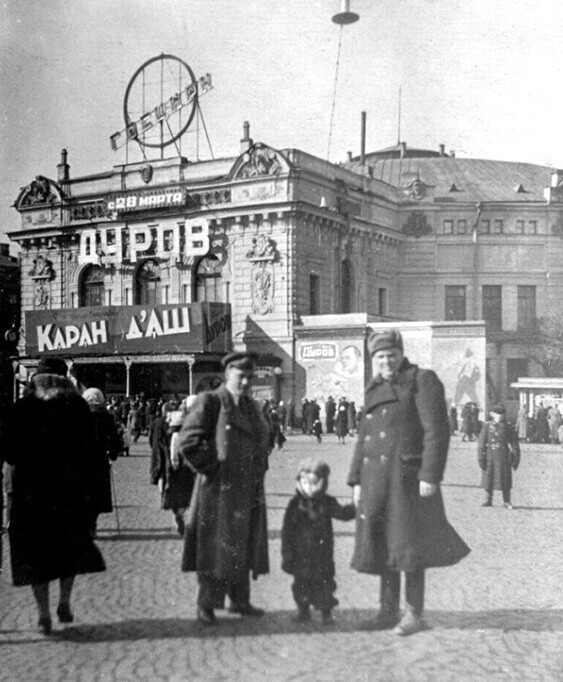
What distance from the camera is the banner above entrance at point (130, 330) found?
29328 millimetres

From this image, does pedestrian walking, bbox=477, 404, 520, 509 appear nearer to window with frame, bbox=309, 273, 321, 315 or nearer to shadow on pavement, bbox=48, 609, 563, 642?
shadow on pavement, bbox=48, 609, 563, 642

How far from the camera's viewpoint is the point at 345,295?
33.0m

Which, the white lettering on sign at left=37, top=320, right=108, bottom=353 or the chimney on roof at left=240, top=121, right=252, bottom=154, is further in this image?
the chimney on roof at left=240, top=121, right=252, bottom=154

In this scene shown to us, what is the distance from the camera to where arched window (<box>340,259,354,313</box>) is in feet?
108

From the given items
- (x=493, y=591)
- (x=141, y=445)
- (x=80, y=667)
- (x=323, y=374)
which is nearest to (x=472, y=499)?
(x=493, y=591)

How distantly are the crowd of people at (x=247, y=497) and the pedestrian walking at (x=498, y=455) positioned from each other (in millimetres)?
5852

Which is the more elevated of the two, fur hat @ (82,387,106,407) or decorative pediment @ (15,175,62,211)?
decorative pediment @ (15,175,62,211)

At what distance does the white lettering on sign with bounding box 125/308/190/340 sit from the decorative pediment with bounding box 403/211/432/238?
12.7 m

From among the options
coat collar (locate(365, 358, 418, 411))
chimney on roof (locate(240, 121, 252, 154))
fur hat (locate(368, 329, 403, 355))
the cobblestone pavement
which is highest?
chimney on roof (locate(240, 121, 252, 154))

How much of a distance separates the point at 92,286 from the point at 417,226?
14528 millimetres

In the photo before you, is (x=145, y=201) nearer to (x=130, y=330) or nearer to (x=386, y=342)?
(x=130, y=330)

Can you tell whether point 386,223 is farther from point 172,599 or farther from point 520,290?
point 172,599

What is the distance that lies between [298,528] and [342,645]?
2.55 ft

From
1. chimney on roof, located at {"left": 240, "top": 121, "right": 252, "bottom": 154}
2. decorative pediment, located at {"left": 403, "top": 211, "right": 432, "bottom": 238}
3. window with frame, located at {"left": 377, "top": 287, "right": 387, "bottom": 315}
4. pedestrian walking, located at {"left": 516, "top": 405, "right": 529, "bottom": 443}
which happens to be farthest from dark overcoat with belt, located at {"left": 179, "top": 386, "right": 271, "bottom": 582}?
decorative pediment, located at {"left": 403, "top": 211, "right": 432, "bottom": 238}
